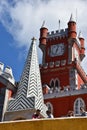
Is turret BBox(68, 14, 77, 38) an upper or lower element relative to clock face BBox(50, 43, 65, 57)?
upper

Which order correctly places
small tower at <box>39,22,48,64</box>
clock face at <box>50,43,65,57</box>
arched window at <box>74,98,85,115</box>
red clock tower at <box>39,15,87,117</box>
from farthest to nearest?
small tower at <box>39,22,48,64</box>, clock face at <box>50,43,65,57</box>, red clock tower at <box>39,15,87,117</box>, arched window at <box>74,98,85,115</box>

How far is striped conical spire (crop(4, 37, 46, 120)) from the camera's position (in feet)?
95.3

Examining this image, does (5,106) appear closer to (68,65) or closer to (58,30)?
(68,65)

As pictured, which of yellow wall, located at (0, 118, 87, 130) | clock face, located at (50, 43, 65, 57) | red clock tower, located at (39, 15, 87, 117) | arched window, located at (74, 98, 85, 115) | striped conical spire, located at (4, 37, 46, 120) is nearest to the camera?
yellow wall, located at (0, 118, 87, 130)

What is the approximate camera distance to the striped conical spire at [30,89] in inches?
1144

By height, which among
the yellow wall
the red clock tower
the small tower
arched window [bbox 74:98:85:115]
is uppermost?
the small tower

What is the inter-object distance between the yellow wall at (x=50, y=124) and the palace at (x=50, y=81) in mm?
13850

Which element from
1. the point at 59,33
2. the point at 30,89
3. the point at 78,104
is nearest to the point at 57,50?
the point at 59,33

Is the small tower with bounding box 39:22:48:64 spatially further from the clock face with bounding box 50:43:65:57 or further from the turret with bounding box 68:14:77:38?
the turret with bounding box 68:14:77:38

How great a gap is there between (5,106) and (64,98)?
7292 millimetres

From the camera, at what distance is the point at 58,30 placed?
51.0m

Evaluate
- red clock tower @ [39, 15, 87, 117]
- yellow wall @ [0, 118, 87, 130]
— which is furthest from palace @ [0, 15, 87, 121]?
yellow wall @ [0, 118, 87, 130]

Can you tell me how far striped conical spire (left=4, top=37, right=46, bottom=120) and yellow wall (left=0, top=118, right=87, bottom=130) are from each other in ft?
46.8

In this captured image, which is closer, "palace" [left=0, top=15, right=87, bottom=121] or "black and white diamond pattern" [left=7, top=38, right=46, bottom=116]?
"black and white diamond pattern" [left=7, top=38, right=46, bottom=116]
